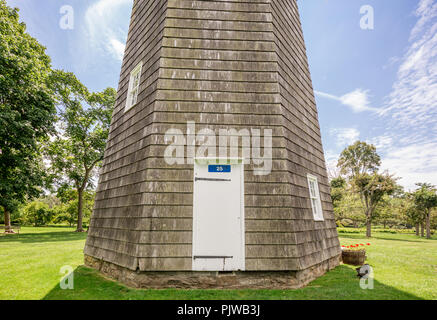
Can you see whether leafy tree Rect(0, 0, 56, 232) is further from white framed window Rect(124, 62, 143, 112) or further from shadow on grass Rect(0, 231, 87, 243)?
white framed window Rect(124, 62, 143, 112)

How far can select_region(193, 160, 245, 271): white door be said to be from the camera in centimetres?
459

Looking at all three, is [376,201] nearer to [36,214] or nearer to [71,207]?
[71,207]

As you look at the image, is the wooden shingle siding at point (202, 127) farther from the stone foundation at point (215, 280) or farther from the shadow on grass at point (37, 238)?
the shadow on grass at point (37, 238)

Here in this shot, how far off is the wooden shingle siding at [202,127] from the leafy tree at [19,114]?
37.4 ft

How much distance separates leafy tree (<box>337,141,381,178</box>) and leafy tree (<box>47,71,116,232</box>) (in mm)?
35538

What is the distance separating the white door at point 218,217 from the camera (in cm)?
459

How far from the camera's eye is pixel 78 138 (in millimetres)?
23359

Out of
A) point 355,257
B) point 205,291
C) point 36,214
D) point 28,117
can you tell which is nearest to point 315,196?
point 355,257

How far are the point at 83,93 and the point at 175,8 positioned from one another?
22.3 meters

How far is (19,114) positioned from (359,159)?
41.8 meters

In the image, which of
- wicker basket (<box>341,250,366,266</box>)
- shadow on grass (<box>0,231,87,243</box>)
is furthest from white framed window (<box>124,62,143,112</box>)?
shadow on grass (<box>0,231,87,243</box>)

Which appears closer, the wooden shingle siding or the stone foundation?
the stone foundation

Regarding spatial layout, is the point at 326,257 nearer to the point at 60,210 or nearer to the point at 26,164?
the point at 26,164
